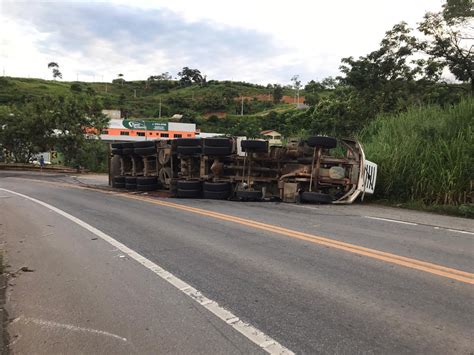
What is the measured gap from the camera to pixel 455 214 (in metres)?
10.6

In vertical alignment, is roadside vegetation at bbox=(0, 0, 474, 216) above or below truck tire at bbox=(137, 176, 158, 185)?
above

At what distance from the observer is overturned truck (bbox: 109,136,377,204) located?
41.1ft

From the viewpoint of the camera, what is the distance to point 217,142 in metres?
13.8

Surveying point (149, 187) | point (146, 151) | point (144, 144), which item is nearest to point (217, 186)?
point (149, 187)

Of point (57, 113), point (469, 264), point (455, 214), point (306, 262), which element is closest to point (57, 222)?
point (306, 262)

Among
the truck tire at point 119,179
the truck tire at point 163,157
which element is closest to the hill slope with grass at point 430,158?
the truck tire at point 163,157

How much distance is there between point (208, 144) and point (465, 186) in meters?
7.68

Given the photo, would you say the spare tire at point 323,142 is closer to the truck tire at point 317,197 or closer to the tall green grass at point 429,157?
the truck tire at point 317,197

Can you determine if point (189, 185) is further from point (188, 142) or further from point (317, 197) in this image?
point (317, 197)

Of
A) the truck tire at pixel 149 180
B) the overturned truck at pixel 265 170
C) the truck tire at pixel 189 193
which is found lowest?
the truck tire at pixel 189 193

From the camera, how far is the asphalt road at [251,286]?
11.8ft

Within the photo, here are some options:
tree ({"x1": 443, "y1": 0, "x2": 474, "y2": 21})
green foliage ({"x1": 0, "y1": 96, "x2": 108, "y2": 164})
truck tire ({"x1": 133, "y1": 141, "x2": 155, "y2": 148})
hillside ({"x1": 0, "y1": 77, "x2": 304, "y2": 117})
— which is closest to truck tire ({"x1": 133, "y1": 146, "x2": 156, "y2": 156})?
truck tire ({"x1": 133, "y1": 141, "x2": 155, "y2": 148})

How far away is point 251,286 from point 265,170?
8.85 m

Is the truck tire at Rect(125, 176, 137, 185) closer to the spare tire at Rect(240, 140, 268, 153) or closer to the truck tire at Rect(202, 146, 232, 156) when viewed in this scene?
the truck tire at Rect(202, 146, 232, 156)
